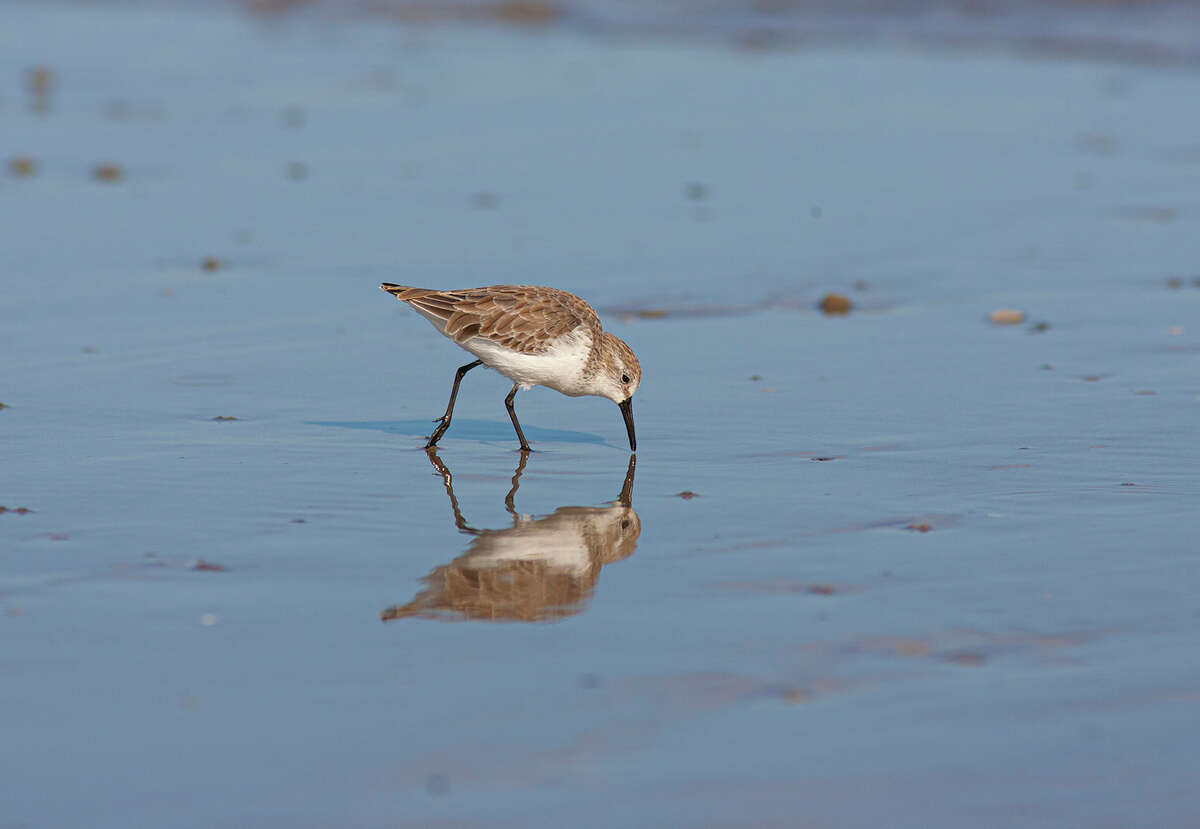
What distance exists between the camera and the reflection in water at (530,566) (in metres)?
4.71

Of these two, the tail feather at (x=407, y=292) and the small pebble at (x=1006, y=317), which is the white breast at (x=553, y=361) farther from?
the small pebble at (x=1006, y=317)

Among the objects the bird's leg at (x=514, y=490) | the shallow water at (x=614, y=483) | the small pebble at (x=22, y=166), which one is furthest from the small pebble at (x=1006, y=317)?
the small pebble at (x=22, y=166)

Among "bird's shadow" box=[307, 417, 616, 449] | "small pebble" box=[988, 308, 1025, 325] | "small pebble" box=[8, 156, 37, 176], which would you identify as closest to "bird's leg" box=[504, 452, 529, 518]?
"bird's shadow" box=[307, 417, 616, 449]

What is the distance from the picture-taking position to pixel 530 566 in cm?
513

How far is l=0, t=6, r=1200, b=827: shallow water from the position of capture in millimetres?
3748

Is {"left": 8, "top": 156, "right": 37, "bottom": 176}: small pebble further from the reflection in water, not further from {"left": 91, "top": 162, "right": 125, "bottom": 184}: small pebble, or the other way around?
the reflection in water

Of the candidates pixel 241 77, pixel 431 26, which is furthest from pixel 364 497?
pixel 431 26

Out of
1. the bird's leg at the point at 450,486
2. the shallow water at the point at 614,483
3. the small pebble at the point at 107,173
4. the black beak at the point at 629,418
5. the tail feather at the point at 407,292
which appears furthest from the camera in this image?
the small pebble at the point at 107,173

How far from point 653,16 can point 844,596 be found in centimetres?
1876

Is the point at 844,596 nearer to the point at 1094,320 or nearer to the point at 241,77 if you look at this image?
the point at 1094,320

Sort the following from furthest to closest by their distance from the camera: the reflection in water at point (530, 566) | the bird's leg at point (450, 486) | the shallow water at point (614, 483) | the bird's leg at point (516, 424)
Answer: the bird's leg at point (516, 424) → the bird's leg at point (450, 486) → the reflection in water at point (530, 566) → the shallow water at point (614, 483)

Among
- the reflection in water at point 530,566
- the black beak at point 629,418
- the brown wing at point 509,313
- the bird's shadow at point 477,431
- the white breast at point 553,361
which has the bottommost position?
the reflection in water at point 530,566

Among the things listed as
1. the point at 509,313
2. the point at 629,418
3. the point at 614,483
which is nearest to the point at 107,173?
the point at 509,313

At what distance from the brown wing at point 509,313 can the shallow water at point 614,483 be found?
0.51 m
